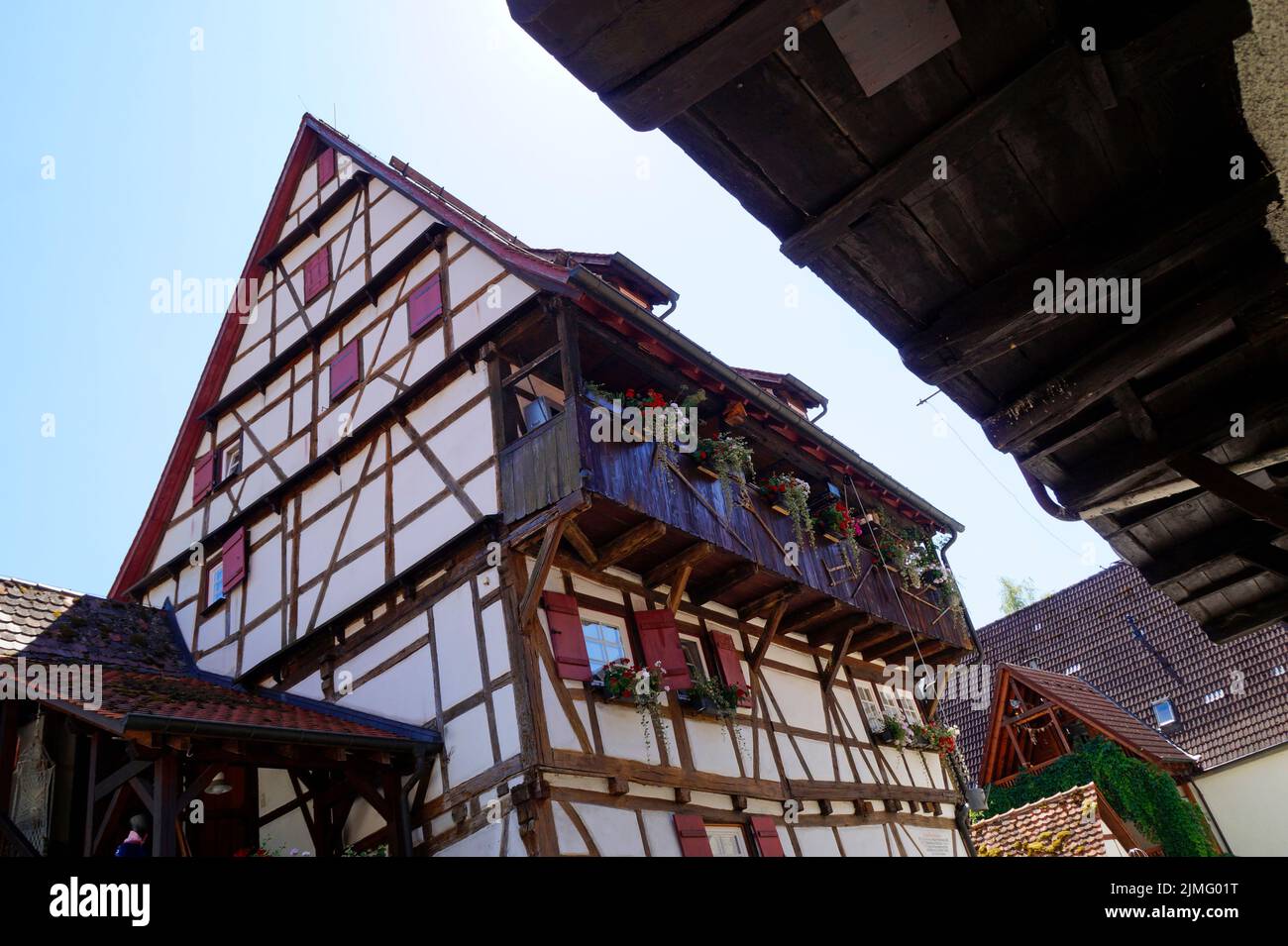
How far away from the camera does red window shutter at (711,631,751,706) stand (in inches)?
544

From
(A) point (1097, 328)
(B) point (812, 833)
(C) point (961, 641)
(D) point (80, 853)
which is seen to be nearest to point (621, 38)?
(A) point (1097, 328)

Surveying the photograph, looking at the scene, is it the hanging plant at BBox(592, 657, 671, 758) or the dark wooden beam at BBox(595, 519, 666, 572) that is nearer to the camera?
the hanging plant at BBox(592, 657, 671, 758)

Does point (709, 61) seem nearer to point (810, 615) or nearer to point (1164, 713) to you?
point (810, 615)

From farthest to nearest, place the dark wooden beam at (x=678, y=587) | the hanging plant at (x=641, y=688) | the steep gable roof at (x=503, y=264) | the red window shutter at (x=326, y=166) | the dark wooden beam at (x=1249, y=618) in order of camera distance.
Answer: the red window shutter at (x=326, y=166), the dark wooden beam at (x=678, y=587), the steep gable roof at (x=503, y=264), the hanging plant at (x=641, y=688), the dark wooden beam at (x=1249, y=618)

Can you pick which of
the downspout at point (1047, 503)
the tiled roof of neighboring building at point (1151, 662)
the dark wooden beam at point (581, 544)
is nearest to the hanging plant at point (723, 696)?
the dark wooden beam at point (581, 544)

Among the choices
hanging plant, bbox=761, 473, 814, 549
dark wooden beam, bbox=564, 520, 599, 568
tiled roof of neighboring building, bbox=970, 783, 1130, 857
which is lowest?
tiled roof of neighboring building, bbox=970, 783, 1130, 857

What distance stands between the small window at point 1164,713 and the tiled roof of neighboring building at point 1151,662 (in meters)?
0.11

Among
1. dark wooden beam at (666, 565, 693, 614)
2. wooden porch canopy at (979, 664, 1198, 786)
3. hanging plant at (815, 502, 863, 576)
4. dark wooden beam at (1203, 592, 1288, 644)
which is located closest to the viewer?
dark wooden beam at (1203, 592, 1288, 644)

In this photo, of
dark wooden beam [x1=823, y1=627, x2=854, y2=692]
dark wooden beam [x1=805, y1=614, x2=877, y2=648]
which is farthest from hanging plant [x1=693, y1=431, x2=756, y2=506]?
dark wooden beam [x1=823, y1=627, x2=854, y2=692]

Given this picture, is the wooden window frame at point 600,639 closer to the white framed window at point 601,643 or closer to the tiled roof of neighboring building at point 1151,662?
the white framed window at point 601,643

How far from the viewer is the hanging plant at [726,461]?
13.2 meters

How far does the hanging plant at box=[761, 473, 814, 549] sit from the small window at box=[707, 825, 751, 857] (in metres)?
4.26

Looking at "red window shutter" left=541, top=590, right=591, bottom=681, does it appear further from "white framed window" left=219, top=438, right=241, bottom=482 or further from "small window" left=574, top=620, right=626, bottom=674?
"white framed window" left=219, top=438, right=241, bottom=482

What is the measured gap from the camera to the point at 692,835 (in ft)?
37.7
